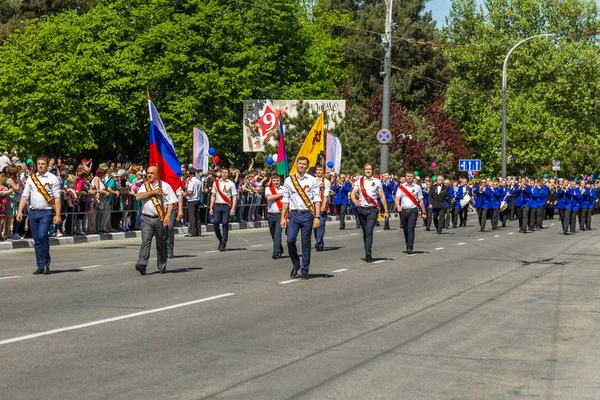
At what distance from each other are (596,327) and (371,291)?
3845 millimetres

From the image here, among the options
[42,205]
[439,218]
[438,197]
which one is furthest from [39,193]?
[438,197]

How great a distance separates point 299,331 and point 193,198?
18.6 m

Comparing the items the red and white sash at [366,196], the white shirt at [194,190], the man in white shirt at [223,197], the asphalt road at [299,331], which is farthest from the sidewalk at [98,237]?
the red and white sash at [366,196]

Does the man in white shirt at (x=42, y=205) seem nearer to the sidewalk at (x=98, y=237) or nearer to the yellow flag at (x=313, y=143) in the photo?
the sidewalk at (x=98, y=237)

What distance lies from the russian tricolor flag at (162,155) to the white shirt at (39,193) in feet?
5.71

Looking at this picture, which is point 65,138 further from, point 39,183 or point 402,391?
point 402,391

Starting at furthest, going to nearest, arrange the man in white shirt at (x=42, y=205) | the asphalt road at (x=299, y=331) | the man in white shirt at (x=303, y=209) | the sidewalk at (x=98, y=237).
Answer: the sidewalk at (x=98, y=237) → the man in white shirt at (x=42, y=205) → the man in white shirt at (x=303, y=209) → the asphalt road at (x=299, y=331)

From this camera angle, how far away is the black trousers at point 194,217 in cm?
2872

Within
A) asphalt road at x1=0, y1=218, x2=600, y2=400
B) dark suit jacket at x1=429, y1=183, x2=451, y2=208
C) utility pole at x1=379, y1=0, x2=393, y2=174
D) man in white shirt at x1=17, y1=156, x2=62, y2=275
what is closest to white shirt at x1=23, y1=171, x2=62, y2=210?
man in white shirt at x1=17, y1=156, x2=62, y2=275

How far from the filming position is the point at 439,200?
34.0 m

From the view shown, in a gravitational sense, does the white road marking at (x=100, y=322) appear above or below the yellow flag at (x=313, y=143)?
below

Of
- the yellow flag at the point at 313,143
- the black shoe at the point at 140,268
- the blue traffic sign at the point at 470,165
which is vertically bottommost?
the black shoe at the point at 140,268

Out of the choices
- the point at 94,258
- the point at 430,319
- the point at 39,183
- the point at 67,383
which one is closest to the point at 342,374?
the point at 67,383

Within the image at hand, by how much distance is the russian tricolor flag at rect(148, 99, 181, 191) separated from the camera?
56.4 feet
